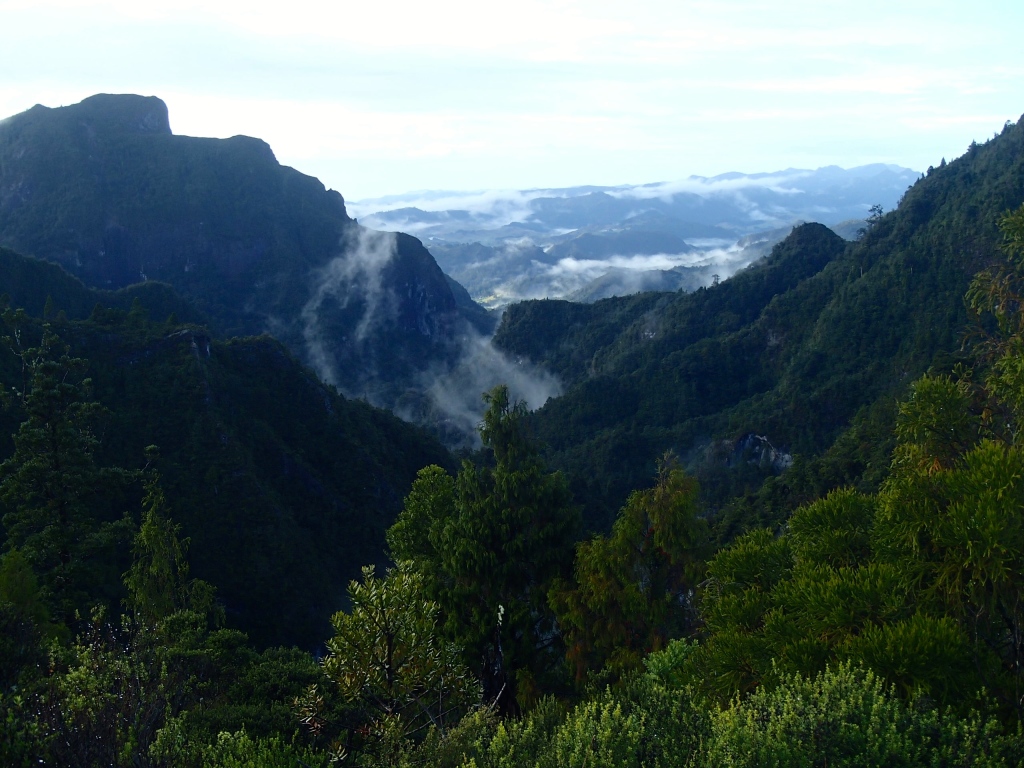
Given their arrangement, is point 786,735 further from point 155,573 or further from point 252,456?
point 252,456

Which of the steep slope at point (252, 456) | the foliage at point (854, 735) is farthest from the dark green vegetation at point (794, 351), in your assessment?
the foliage at point (854, 735)

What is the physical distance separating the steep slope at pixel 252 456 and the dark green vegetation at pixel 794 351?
29245mm

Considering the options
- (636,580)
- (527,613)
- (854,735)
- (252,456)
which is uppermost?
(854,735)

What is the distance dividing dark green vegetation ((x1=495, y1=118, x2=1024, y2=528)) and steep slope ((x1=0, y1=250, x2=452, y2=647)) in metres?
29.2

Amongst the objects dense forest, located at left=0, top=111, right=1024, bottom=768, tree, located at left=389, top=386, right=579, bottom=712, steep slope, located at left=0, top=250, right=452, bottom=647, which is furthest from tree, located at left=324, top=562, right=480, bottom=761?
steep slope, located at left=0, top=250, right=452, bottom=647

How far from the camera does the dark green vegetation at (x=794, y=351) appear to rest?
11062 centimetres

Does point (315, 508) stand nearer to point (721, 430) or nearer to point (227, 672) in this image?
point (227, 672)

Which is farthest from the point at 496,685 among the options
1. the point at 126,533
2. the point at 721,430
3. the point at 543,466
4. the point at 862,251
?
the point at 862,251

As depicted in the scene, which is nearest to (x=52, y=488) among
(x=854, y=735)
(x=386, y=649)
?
(x=386, y=649)

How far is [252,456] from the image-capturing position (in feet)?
249

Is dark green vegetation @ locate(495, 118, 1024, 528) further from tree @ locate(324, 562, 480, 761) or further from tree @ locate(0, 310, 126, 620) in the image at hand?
tree @ locate(324, 562, 480, 761)

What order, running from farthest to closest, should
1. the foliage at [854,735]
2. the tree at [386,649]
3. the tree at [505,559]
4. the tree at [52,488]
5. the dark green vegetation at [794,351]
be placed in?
the dark green vegetation at [794,351], the tree at [52,488], the tree at [505,559], the tree at [386,649], the foliage at [854,735]

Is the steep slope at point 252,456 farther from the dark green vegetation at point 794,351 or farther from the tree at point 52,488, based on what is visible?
the dark green vegetation at point 794,351

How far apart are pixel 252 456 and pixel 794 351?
10619 centimetres
